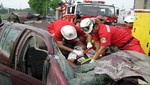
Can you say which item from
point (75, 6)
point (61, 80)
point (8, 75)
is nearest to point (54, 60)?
point (61, 80)

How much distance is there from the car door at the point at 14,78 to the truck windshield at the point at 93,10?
33.0 ft

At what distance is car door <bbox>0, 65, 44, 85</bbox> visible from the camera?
3.70m

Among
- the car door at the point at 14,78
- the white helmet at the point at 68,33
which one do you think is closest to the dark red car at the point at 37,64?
the car door at the point at 14,78

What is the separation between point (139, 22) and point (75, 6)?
22.5 feet

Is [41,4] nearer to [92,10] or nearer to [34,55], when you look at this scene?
[92,10]

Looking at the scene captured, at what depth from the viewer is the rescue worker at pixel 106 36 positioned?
5062 mm

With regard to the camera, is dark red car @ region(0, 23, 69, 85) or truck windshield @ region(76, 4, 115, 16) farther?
truck windshield @ region(76, 4, 115, 16)

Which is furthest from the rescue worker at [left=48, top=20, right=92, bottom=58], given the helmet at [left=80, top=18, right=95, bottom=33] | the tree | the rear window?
the tree

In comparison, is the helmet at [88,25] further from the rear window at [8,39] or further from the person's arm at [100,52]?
the rear window at [8,39]

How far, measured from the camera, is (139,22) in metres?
7.77

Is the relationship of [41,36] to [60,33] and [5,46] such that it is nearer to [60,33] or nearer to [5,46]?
[5,46]

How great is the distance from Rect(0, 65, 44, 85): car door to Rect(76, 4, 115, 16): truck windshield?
33.0 feet

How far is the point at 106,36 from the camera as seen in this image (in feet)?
16.8

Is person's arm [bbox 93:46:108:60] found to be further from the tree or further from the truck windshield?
the tree
